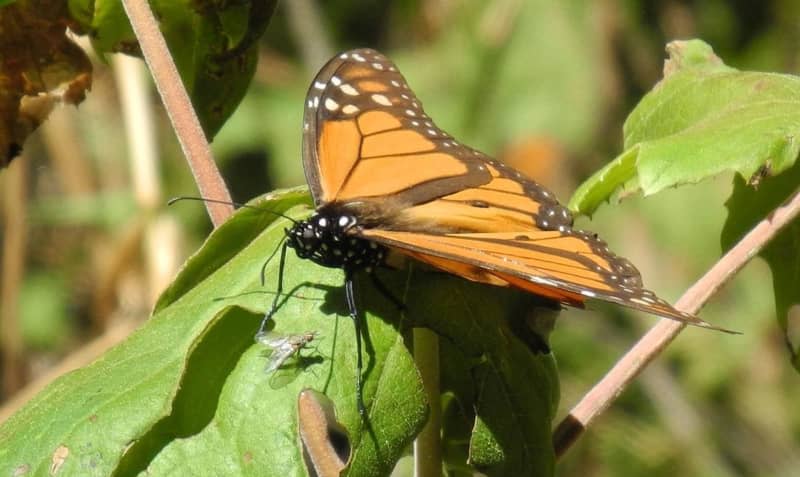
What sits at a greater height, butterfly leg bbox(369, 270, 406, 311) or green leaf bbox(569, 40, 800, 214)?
green leaf bbox(569, 40, 800, 214)

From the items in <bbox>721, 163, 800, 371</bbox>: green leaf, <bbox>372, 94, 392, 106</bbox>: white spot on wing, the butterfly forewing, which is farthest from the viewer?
<bbox>372, 94, 392, 106</bbox>: white spot on wing

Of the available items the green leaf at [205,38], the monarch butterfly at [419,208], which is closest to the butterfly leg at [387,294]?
the monarch butterfly at [419,208]

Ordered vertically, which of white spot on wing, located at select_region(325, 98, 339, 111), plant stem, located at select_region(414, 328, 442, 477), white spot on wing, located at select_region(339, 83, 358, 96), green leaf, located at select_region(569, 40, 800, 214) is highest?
green leaf, located at select_region(569, 40, 800, 214)

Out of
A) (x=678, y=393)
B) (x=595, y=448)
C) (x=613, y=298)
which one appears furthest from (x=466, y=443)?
(x=678, y=393)

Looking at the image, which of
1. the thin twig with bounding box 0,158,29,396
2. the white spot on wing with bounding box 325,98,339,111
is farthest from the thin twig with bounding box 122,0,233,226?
the thin twig with bounding box 0,158,29,396

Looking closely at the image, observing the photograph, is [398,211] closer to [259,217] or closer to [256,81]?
[259,217]

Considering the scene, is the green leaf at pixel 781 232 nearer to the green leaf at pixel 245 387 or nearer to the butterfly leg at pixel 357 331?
the green leaf at pixel 245 387

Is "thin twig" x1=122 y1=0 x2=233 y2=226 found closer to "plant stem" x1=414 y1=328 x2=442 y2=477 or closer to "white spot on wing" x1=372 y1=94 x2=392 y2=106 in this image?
"plant stem" x1=414 y1=328 x2=442 y2=477
